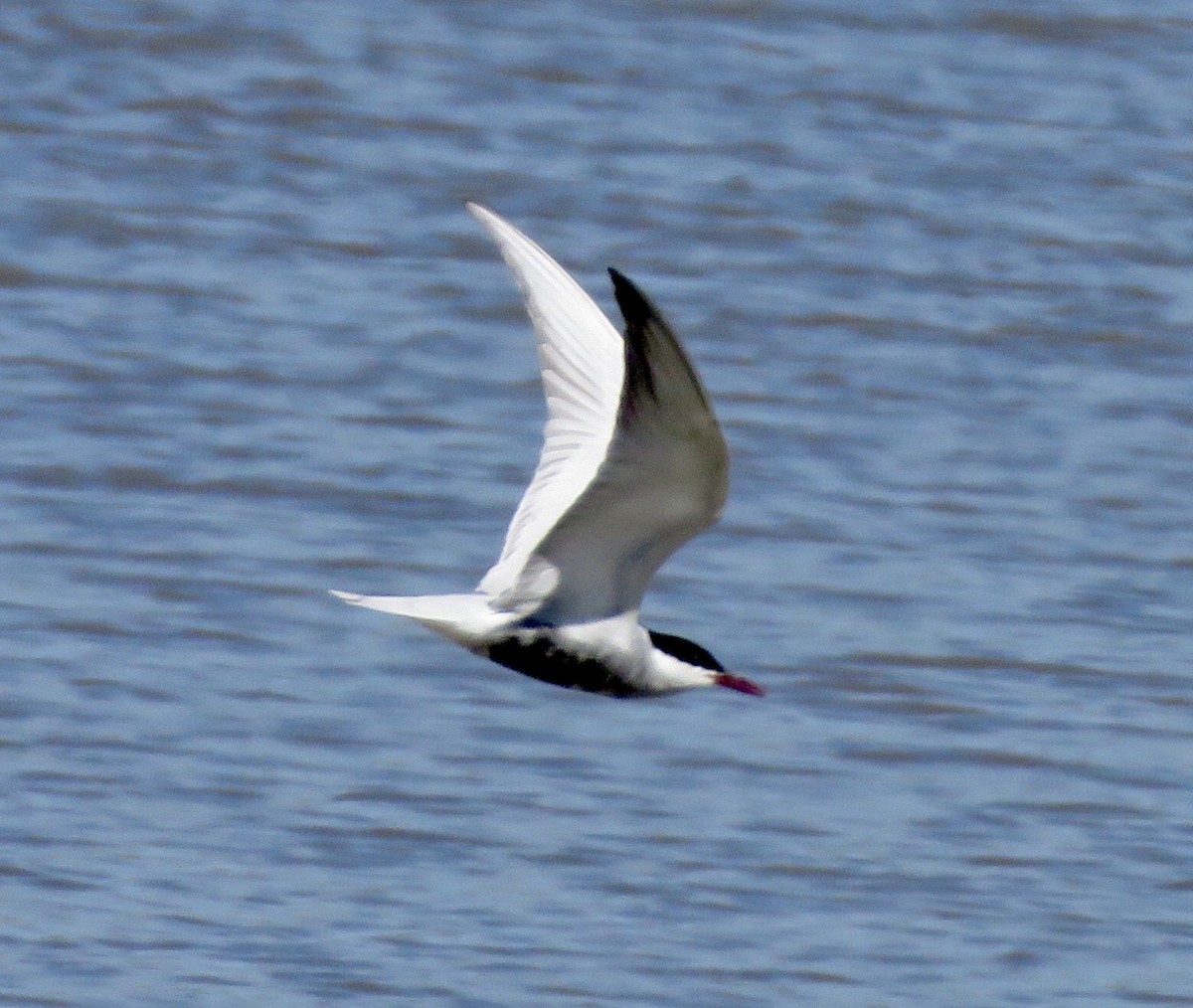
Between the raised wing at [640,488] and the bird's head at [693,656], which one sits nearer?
the raised wing at [640,488]

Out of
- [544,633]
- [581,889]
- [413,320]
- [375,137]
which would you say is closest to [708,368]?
[413,320]

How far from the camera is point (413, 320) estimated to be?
1013 cm

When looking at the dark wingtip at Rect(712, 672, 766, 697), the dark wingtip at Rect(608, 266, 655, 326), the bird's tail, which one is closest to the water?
the dark wingtip at Rect(712, 672, 766, 697)

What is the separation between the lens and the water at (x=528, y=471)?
6289 mm

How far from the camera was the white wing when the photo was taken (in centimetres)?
502

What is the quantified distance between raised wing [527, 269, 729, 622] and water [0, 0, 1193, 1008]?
Result: 1177 mm

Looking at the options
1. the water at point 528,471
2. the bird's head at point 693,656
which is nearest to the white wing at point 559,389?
the bird's head at point 693,656

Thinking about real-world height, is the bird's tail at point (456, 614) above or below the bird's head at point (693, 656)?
above

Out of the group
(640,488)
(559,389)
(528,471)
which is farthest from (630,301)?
(528,471)

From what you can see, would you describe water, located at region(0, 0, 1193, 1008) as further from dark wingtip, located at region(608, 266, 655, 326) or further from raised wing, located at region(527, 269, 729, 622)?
dark wingtip, located at region(608, 266, 655, 326)

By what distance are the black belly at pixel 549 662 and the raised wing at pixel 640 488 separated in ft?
0.19

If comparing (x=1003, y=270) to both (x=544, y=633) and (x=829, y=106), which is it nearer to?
(x=829, y=106)

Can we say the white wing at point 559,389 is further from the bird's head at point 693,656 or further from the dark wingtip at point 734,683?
the dark wingtip at point 734,683

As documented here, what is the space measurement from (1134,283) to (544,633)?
6197mm
